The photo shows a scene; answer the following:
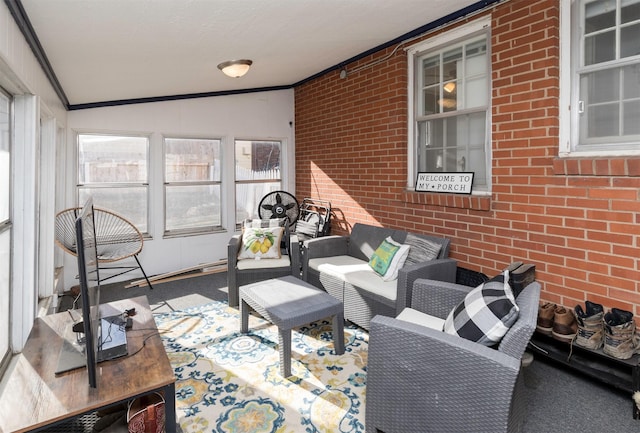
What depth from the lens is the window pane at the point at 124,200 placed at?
16.1ft

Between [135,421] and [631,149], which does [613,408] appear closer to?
[631,149]

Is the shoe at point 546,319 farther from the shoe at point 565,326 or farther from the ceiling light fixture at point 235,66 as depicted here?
the ceiling light fixture at point 235,66

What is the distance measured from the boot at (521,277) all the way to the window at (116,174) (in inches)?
173

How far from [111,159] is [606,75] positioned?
508cm

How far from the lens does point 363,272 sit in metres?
3.58

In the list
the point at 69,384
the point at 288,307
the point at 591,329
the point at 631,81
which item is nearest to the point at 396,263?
the point at 288,307

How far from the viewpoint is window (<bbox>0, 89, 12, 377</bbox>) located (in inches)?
95.0

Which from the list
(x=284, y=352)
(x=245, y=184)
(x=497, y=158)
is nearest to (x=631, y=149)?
(x=497, y=158)

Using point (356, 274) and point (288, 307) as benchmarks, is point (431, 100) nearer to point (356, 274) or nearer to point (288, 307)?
point (356, 274)

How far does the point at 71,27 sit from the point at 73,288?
3.11 metres

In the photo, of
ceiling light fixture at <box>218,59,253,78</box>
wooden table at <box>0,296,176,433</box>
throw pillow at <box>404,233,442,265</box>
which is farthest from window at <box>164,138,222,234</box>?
wooden table at <box>0,296,176,433</box>

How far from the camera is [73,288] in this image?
4.48 meters

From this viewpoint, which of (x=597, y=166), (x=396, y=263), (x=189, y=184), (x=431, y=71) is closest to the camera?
(x=597, y=166)

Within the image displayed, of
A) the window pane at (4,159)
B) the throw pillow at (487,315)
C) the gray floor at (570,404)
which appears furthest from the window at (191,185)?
the throw pillow at (487,315)
